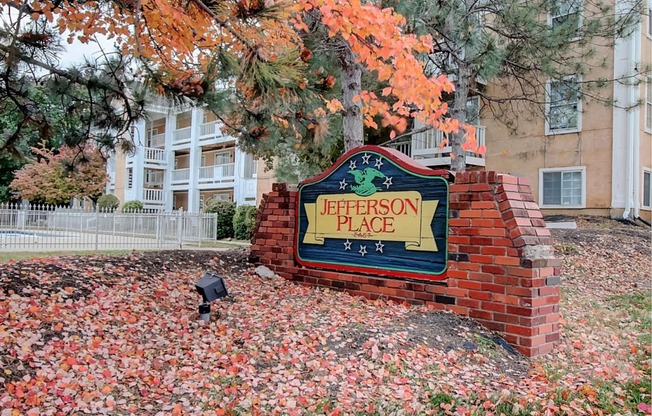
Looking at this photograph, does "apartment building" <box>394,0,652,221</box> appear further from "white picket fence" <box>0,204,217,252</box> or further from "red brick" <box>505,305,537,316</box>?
"red brick" <box>505,305,537,316</box>

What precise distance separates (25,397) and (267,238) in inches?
150

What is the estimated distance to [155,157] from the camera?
28.5 m

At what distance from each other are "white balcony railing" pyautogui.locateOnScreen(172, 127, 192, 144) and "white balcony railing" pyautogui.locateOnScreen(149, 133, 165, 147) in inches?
67.3

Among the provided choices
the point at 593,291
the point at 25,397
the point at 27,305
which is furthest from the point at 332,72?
the point at 25,397

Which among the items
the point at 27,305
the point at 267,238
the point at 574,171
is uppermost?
the point at 574,171

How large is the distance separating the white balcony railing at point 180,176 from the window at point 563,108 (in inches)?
750

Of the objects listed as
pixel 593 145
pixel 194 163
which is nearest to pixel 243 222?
pixel 194 163

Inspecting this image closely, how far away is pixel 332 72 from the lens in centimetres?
816

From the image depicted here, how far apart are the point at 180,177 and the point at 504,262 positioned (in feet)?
83.1

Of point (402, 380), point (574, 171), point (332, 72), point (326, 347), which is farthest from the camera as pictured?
point (574, 171)

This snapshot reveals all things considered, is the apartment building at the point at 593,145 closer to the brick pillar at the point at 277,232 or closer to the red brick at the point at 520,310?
the brick pillar at the point at 277,232

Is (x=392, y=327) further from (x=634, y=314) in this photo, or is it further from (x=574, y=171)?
(x=574, y=171)

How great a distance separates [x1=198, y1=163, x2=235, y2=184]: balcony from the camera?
23.7 metres

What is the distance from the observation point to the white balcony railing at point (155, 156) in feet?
92.7
